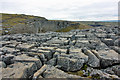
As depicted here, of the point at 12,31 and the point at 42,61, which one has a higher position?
the point at 12,31

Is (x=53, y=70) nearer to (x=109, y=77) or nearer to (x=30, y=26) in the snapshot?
(x=109, y=77)

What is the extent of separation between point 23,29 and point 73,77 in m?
34.2

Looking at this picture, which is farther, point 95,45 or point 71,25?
point 71,25

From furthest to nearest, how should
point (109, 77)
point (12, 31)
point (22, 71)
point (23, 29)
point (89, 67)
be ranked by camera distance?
1. point (23, 29)
2. point (12, 31)
3. point (89, 67)
4. point (22, 71)
5. point (109, 77)

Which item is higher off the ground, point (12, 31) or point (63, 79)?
point (12, 31)

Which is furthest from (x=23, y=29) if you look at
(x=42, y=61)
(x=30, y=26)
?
(x=42, y=61)

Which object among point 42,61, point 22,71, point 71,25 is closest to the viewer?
point 22,71

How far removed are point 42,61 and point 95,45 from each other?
309 inches

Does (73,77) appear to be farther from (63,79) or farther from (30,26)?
(30,26)

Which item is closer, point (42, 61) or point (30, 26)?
point (42, 61)

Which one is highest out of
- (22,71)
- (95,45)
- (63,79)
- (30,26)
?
(30,26)

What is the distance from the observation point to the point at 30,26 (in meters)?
36.2

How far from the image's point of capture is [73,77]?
5.61 meters

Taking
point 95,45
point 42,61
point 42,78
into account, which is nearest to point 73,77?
point 42,78
